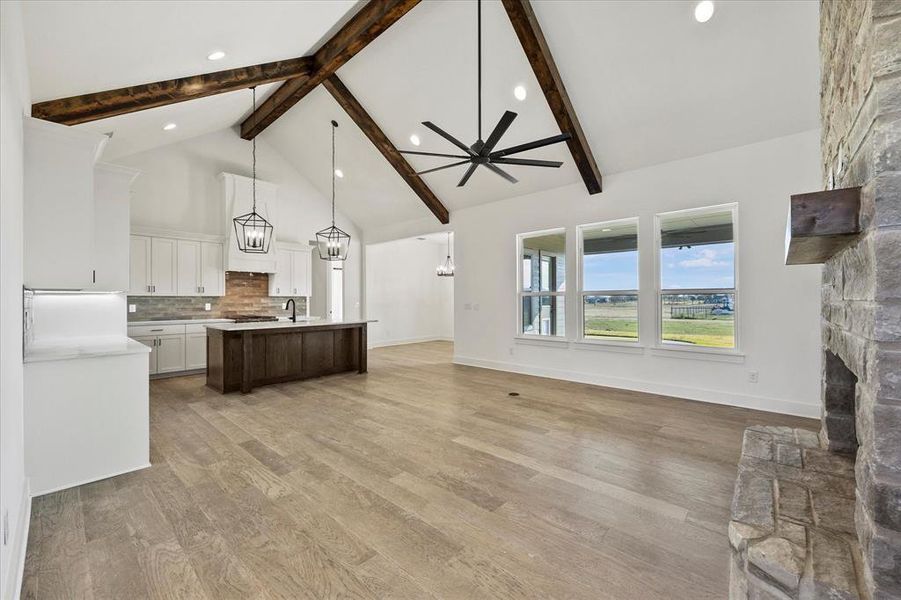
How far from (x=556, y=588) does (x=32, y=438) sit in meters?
3.32

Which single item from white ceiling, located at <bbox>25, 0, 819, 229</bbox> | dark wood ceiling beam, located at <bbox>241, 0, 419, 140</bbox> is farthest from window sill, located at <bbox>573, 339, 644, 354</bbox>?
dark wood ceiling beam, located at <bbox>241, 0, 419, 140</bbox>

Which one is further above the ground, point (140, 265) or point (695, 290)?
point (140, 265)

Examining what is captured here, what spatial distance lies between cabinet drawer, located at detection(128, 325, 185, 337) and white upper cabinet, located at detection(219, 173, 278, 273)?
4.37ft

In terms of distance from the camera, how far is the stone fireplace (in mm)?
1034

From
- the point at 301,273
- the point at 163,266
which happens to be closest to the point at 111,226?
the point at 163,266

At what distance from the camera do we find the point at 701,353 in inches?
188

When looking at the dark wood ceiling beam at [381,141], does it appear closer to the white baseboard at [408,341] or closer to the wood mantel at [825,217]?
the white baseboard at [408,341]

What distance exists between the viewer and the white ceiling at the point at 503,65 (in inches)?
116

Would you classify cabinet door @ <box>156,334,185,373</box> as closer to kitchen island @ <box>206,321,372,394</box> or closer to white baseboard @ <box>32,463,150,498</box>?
kitchen island @ <box>206,321,372,394</box>

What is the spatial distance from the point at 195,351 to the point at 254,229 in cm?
256

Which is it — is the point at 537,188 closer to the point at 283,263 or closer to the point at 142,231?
the point at 283,263

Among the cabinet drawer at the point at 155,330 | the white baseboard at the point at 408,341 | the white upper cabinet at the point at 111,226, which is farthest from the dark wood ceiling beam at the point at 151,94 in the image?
the white baseboard at the point at 408,341

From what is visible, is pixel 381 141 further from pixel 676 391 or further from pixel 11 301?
pixel 676 391

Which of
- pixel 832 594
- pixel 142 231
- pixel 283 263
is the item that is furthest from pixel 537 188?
pixel 142 231
